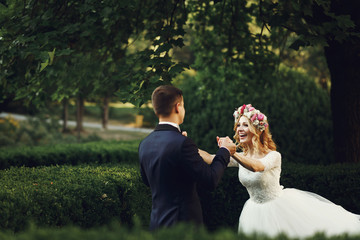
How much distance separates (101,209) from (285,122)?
6.73 meters

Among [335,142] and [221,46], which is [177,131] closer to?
[335,142]

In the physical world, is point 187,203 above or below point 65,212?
above

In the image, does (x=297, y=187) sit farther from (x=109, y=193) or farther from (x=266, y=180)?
(x=109, y=193)

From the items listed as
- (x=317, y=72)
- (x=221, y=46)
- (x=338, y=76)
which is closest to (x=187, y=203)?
(x=338, y=76)

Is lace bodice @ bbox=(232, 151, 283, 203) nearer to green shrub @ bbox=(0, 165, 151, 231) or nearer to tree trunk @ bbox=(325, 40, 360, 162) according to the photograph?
green shrub @ bbox=(0, 165, 151, 231)

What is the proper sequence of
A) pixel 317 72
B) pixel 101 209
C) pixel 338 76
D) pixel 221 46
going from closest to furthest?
pixel 101 209 < pixel 338 76 < pixel 221 46 < pixel 317 72

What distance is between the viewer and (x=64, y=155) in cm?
888

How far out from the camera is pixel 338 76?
23.4ft

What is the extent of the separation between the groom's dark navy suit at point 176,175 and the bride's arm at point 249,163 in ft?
2.77

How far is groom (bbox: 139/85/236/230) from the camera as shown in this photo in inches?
128

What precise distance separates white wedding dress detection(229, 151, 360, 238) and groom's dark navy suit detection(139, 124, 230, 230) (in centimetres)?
136

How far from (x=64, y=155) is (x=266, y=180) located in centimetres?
567

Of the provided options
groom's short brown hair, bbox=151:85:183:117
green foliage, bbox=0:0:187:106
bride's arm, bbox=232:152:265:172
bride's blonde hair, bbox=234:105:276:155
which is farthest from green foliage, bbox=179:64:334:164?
groom's short brown hair, bbox=151:85:183:117

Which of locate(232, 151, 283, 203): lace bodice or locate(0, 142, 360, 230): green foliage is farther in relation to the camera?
locate(232, 151, 283, 203): lace bodice
